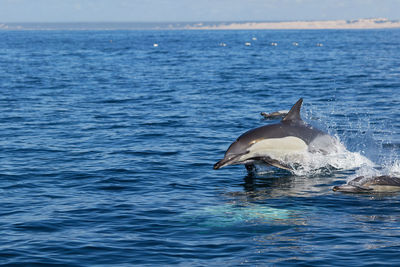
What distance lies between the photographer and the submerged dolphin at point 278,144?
625 inches

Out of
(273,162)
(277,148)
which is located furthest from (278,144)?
(273,162)

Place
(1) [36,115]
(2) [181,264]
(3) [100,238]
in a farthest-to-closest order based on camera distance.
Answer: (1) [36,115]
(3) [100,238]
(2) [181,264]

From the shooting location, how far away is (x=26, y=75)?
4788 centimetres

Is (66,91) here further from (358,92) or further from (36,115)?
(358,92)

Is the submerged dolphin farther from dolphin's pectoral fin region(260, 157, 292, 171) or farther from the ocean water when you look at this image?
the ocean water

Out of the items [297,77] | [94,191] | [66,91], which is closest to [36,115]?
[66,91]

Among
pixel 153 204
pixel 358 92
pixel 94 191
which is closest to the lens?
pixel 153 204

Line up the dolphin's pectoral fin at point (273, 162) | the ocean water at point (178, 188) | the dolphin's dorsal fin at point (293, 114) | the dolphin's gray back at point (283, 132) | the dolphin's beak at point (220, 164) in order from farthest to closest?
the dolphin's dorsal fin at point (293, 114) → the dolphin's gray back at point (283, 132) → the dolphin's pectoral fin at point (273, 162) → the dolphin's beak at point (220, 164) → the ocean water at point (178, 188)

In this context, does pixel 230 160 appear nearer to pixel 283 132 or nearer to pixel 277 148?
pixel 277 148

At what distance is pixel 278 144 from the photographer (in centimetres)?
1617

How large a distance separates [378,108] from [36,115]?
629 inches

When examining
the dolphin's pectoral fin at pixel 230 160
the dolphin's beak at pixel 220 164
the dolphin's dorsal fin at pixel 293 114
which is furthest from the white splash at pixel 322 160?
the dolphin's beak at pixel 220 164

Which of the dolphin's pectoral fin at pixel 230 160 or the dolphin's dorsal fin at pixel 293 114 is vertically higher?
the dolphin's dorsal fin at pixel 293 114

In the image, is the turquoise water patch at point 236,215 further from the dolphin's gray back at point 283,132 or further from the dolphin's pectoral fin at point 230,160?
the dolphin's gray back at point 283,132
